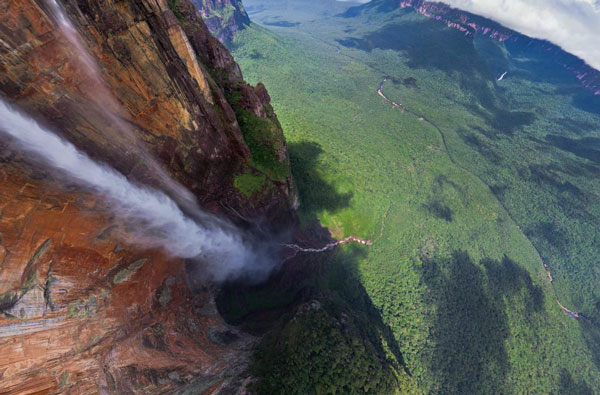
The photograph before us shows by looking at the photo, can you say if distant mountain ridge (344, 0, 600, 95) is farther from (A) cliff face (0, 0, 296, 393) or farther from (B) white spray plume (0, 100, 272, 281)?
(A) cliff face (0, 0, 296, 393)

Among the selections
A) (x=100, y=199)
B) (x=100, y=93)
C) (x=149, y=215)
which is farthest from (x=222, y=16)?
(x=100, y=199)

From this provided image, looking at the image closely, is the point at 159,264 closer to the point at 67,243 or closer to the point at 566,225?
the point at 67,243

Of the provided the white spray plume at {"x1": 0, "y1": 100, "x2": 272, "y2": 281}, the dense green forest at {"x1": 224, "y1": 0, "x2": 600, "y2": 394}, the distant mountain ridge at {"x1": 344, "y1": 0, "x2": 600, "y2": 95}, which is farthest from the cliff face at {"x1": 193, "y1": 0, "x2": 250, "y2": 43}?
the distant mountain ridge at {"x1": 344, "y1": 0, "x2": 600, "y2": 95}

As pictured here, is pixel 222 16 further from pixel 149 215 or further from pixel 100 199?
pixel 100 199

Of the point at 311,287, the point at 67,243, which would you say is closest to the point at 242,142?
the point at 67,243

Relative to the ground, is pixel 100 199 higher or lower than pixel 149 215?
higher

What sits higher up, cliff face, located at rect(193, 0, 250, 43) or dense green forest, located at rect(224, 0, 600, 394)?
cliff face, located at rect(193, 0, 250, 43)
